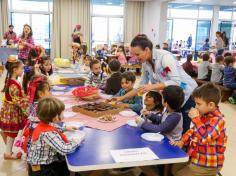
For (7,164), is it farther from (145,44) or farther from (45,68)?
(145,44)

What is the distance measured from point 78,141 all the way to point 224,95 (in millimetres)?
4873

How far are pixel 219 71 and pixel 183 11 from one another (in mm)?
8591

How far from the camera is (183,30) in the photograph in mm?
14688

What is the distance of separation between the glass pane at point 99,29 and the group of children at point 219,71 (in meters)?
6.33

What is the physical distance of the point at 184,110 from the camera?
2.38 m

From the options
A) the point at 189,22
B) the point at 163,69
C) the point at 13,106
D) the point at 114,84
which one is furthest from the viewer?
the point at 189,22

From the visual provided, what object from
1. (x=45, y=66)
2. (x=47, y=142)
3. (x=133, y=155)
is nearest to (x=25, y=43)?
(x=45, y=66)

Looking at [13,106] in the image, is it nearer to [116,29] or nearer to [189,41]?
[116,29]

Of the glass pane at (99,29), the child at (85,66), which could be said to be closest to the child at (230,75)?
the child at (85,66)

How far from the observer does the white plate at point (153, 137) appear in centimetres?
190

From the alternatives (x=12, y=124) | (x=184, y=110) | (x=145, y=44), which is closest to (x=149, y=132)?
(x=184, y=110)

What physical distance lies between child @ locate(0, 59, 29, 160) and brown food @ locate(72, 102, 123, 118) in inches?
26.0

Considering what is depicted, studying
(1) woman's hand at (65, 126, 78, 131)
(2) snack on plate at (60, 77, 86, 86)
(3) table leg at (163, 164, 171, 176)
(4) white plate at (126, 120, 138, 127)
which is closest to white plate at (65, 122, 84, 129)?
(1) woman's hand at (65, 126, 78, 131)

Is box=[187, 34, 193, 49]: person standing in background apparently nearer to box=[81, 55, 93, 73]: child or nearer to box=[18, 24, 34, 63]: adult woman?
box=[81, 55, 93, 73]: child
